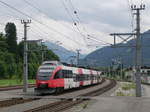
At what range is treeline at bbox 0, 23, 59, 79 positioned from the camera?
101 m

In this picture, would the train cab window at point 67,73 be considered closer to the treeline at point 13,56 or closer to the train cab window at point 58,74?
the train cab window at point 58,74

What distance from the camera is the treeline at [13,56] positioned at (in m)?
101

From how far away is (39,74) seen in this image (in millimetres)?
34094

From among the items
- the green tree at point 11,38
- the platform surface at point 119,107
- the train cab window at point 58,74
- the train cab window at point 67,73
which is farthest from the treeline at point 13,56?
the platform surface at point 119,107

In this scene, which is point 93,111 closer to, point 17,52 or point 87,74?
point 87,74

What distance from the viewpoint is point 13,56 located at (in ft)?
413

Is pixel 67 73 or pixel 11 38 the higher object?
pixel 11 38

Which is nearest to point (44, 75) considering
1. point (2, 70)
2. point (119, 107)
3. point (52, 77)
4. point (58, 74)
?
point (52, 77)

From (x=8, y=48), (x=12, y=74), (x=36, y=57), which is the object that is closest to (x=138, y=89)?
(x=12, y=74)

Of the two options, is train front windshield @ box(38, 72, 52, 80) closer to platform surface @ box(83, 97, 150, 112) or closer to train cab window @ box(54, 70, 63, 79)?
train cab window @ box(54, 70, 63, 79)

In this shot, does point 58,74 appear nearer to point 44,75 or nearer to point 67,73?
point 44,75

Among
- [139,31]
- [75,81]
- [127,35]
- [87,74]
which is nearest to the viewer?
[139,31]

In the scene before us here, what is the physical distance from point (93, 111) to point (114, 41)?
17.4 m

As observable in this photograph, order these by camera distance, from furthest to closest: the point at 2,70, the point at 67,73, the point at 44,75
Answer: the point at 2,70 → the point at 67,73 → the point at 44,75
